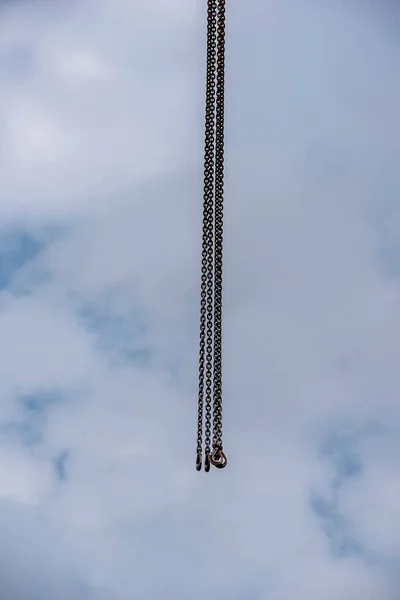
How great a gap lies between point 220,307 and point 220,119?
2092 millimetres

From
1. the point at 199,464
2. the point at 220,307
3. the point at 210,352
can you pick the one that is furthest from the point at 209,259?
the point at 199,464

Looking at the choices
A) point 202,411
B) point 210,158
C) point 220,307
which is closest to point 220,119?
point 210,158

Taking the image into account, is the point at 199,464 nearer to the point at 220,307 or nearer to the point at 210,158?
the point at 220,307

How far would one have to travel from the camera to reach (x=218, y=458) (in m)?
7.83

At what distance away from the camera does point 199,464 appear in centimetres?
785

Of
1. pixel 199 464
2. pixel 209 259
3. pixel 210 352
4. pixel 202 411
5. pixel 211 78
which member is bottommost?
pixel 199 464

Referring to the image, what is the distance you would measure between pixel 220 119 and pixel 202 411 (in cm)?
326

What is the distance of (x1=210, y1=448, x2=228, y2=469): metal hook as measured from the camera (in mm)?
7801

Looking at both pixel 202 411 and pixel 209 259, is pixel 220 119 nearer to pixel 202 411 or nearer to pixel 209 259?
pixel 209 259

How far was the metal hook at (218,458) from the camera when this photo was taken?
7801 mm

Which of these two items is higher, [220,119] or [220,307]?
[220,119]

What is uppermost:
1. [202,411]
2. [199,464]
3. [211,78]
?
[211,78]

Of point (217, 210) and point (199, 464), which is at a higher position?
point (217, 210)

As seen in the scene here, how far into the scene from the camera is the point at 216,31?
8039mm
